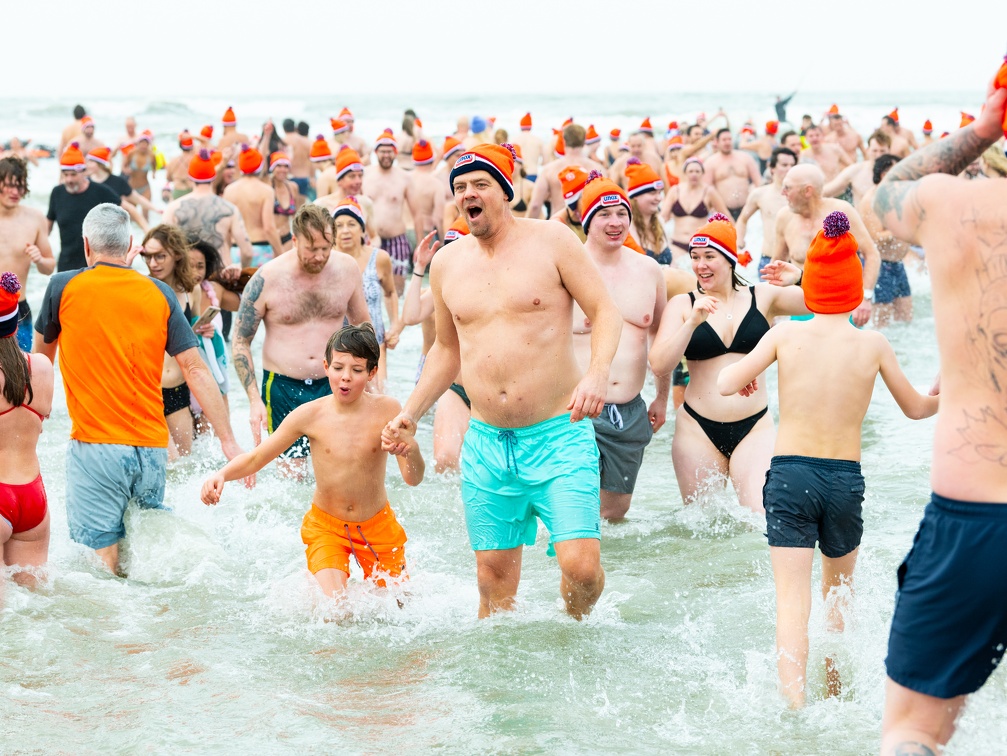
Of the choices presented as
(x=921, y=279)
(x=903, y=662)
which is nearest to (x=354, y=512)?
(x=903, y=662)

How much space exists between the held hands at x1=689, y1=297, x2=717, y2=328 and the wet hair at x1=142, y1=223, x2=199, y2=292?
3224 millimetres

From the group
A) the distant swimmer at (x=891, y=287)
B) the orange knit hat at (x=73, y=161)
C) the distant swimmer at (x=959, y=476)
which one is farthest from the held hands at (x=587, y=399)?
the distant swimmer at (x=891, y=287)

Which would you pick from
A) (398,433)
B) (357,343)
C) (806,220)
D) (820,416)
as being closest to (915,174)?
(820,416)

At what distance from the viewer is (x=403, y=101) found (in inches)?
2763

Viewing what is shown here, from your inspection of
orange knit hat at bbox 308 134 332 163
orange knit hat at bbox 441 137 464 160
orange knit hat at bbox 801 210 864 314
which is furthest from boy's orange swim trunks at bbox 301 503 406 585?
orange knit hat at bbox 441 137 464 160

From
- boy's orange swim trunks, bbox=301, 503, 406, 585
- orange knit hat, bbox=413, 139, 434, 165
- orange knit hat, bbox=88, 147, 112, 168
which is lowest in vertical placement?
boy's orange swim trunks, bbox=301, 503, 406, 585

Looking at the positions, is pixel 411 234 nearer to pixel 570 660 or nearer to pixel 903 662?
pixel 570 660

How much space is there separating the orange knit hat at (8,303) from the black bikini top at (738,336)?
302 centimetres

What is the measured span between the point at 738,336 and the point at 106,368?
9.73ft

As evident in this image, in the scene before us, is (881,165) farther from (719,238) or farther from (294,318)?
(294,318)

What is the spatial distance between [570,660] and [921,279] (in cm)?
1378

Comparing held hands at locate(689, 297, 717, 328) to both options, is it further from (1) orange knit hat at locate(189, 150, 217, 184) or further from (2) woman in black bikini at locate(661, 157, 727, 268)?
(2) woman in black bikini at locate(661, 157, 727, 268)

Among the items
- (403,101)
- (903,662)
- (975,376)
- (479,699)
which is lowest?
(479,699)

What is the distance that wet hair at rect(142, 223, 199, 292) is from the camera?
692cm
